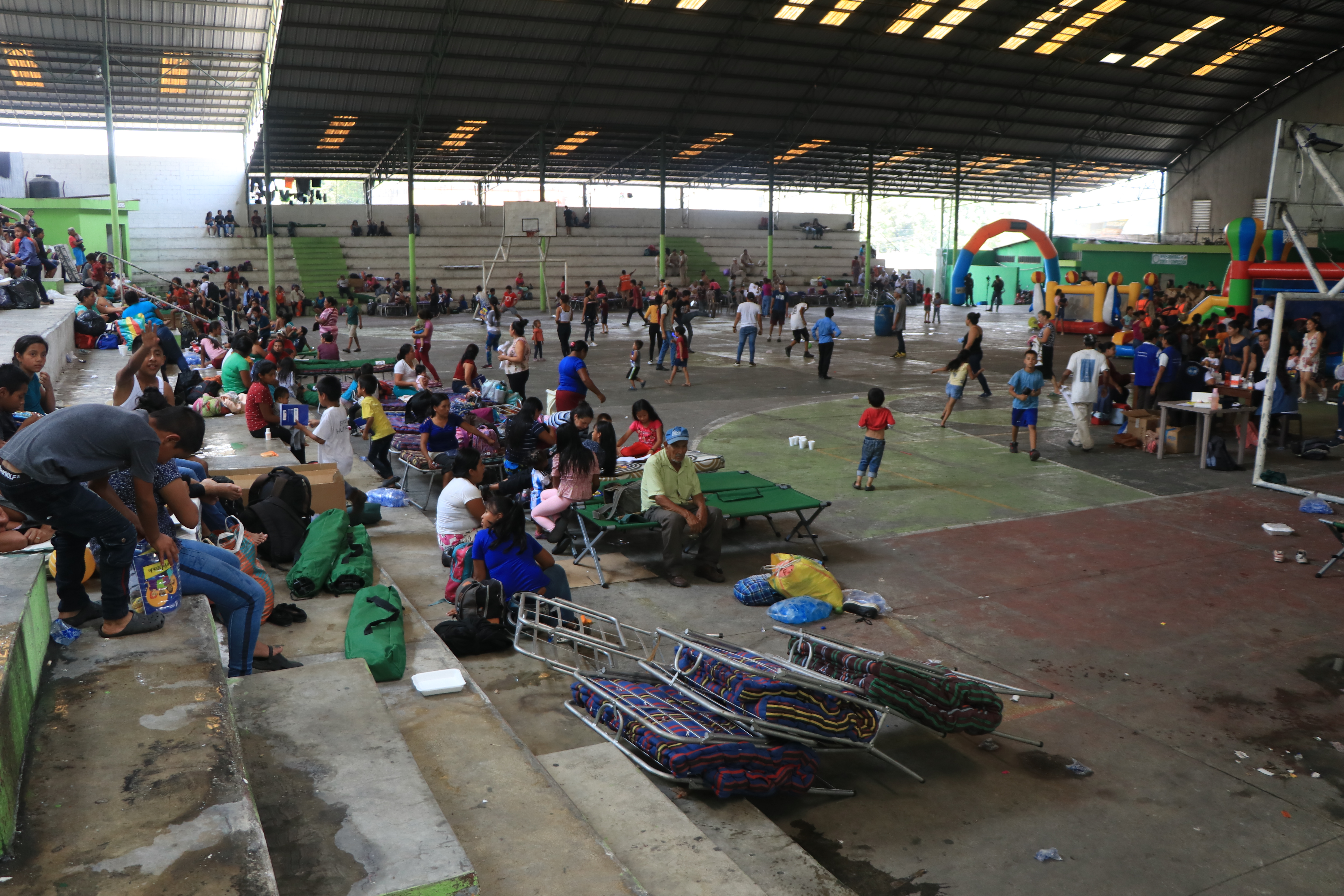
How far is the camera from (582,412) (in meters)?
9.24

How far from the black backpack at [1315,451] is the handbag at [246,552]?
12367mm

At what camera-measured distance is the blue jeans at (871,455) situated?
1061 centimetres

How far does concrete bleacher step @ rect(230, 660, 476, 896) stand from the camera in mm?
3164

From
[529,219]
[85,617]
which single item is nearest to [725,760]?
[85,617]

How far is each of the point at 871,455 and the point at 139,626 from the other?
308 inches

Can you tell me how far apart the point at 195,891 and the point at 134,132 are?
47822 mm

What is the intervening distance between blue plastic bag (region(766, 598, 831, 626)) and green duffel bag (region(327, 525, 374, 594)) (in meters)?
2.87

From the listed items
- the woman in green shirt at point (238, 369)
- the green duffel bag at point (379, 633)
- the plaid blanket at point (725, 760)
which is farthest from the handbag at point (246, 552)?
the woman in green shirt at point (238, 369)

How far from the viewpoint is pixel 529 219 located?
3497 cm

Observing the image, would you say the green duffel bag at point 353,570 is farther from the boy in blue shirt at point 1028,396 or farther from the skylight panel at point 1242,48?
the skylight panel at point 1242,48

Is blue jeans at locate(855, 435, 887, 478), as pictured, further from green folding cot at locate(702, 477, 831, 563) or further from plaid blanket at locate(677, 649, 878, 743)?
plaid blanket at locate(677, 649, 878, 743)

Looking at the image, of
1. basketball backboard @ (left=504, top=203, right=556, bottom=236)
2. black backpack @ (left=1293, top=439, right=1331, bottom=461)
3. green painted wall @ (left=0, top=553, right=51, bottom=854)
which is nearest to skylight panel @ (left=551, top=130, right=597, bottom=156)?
basketball backboard @ (left=504, top=203, right=556, bottom=236)

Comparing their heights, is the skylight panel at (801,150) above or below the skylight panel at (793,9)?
below

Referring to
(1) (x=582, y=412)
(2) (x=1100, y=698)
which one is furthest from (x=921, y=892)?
(1) (x=582, y=412)
